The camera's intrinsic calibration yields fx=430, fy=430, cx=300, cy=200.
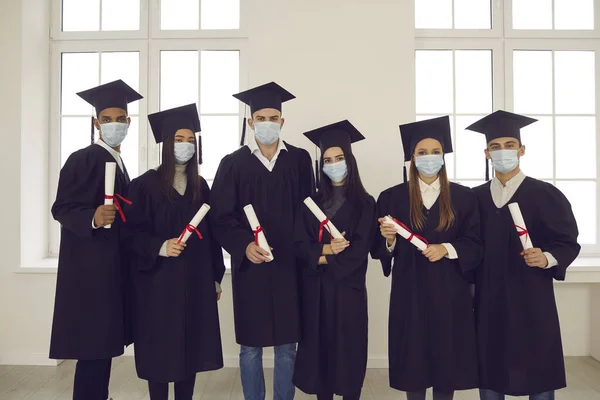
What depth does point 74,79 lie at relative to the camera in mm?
4059

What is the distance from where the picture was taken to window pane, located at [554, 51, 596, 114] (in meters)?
4.03

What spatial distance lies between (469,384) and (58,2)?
4.54 meters

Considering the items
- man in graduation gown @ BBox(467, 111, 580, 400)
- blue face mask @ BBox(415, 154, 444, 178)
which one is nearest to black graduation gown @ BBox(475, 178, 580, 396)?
man in graduation gown @ BBox(467, 111, 580, 400)

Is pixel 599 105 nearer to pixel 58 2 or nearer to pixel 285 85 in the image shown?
pixel 285 85

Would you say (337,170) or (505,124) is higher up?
(505,124)

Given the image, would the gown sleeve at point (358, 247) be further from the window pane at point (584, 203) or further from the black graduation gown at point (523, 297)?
the window pane at point (584, 203)

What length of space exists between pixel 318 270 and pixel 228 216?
58cm

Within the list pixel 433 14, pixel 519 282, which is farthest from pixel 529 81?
pixel 519 282

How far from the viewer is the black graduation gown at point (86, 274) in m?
2.22

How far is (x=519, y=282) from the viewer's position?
2189 millimetres

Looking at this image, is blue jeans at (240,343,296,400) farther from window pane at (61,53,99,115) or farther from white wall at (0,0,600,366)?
window pane at (61,53,99,115)

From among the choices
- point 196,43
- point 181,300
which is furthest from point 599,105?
point 181,300

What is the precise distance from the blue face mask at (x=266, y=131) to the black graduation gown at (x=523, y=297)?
1223mm

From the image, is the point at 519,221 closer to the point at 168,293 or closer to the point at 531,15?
the point at 168,293
